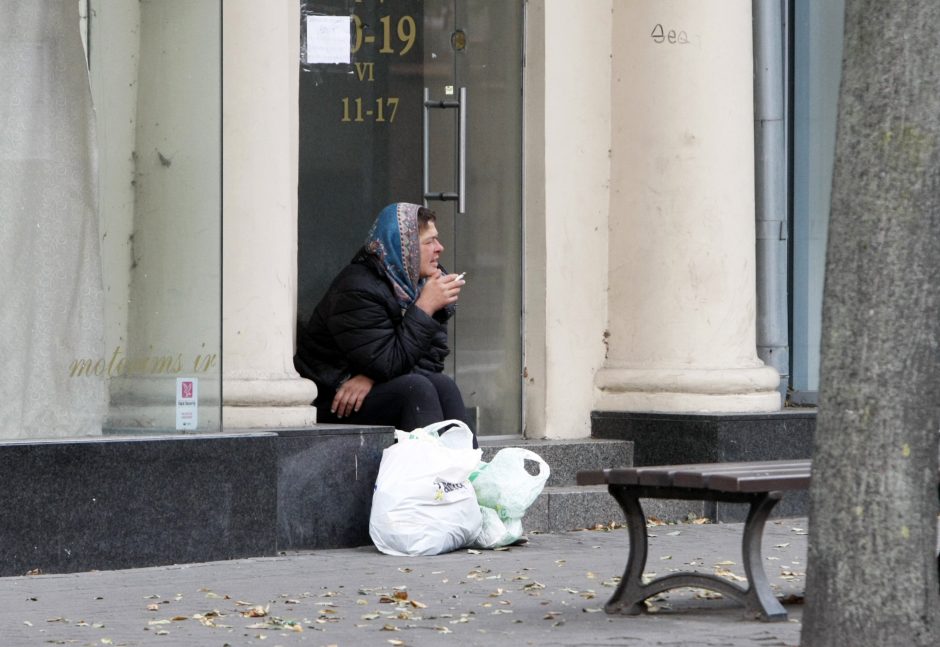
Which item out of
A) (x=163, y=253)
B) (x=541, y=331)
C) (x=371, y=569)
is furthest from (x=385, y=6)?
(x=371, y=569)

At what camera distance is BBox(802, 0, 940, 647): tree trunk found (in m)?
4.14

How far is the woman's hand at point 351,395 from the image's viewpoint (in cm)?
786

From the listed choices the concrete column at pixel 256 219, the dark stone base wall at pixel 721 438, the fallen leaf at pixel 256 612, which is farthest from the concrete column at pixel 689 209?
the fallen leaf at pixel 256 612

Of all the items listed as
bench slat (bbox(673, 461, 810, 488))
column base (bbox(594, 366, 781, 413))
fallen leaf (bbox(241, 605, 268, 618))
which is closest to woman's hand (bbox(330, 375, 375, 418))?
column base (bbox(594, 366, 781, 413))

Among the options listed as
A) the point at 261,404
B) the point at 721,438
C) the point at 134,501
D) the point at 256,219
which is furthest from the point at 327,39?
the point at 134,501

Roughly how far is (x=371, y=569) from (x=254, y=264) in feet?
5.19

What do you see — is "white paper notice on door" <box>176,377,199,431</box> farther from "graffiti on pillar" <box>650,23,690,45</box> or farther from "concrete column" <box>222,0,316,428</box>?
"graffiti on pillar" <box>650,23,690,45</box>

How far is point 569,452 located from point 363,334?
156 cm

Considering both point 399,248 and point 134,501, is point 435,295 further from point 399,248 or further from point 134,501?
point 134,501

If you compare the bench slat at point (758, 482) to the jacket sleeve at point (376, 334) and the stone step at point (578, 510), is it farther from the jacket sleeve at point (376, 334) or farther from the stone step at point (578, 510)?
the stone step at point (578, 510)

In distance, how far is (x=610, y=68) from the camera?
935 centimetres

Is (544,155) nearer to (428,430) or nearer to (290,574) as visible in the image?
(428,430)

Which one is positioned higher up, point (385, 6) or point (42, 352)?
point (385, 6)

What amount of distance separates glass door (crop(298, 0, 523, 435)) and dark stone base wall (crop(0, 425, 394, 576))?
1.62 metres
